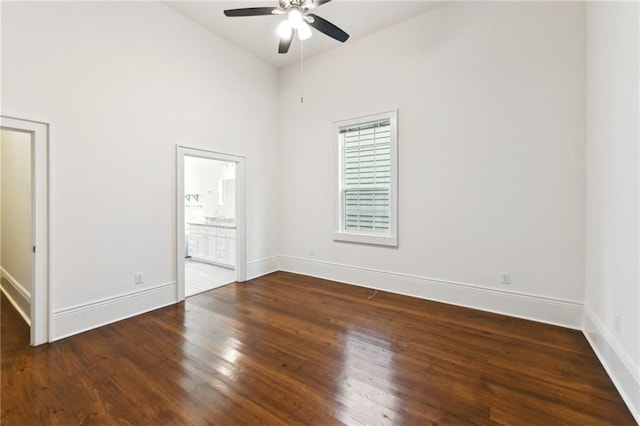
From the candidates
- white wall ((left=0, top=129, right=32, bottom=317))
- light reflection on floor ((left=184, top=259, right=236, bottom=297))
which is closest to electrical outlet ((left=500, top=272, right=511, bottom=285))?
light reflection on floor ((left=184, top=259, right=236, bottom=297))

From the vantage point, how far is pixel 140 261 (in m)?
3.24

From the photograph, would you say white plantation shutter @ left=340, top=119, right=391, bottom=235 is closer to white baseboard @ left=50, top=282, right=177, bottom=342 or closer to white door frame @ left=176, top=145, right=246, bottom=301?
white door frame @ left=176, top=145, right=246, bottom=301

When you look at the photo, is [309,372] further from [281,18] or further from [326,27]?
[281,18]

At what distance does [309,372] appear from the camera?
210 cm

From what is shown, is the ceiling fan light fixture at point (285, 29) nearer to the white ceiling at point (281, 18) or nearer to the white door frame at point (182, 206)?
the white ceiling at point (281, 18)

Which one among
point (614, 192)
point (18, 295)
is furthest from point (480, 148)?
point (18, 295)

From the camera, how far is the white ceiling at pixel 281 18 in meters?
3.45

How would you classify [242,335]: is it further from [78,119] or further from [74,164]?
[78,119]

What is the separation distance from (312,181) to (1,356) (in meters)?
3.96

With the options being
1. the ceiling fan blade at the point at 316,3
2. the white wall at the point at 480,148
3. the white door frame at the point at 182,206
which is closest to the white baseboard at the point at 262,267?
the white door frame at the point at 182,206

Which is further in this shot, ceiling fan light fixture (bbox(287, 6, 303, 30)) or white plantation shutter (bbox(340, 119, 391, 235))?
white plantation shutter (bbox(340, 119, 391, 235))

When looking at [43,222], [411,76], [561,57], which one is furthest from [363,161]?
[43,222]

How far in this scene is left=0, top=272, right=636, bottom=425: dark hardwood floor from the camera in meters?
1.69

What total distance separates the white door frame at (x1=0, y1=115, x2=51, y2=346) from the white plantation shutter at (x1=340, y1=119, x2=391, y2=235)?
3531 millimetres
